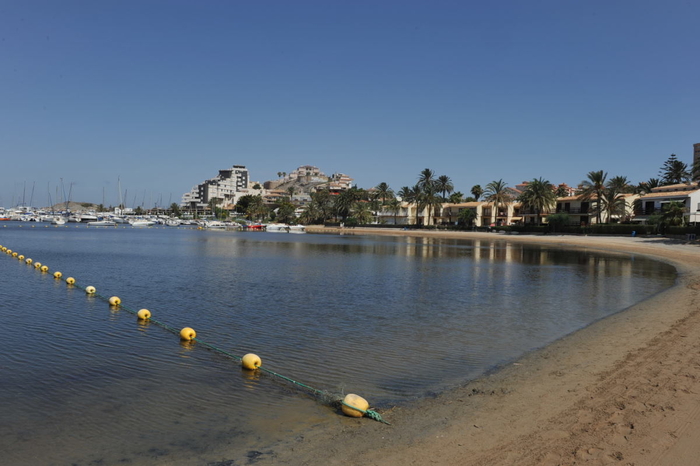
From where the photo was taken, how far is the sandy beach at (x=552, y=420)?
6.03 metres

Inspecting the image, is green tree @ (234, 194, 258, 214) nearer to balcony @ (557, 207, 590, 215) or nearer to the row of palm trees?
the row of palm trees

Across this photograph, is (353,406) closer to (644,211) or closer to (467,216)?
(644,211)

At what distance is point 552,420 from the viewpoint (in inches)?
283

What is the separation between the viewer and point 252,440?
6938 millimetres

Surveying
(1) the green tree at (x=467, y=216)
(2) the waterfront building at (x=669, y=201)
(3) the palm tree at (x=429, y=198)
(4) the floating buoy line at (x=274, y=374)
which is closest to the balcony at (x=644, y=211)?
(2) the waterfront building at (x=669, y=201)

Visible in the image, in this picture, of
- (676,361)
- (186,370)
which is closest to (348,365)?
(186,370)

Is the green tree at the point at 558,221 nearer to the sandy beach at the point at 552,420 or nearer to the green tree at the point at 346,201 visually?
the green tree at the point at 346,201

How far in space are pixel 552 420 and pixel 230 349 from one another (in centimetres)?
787

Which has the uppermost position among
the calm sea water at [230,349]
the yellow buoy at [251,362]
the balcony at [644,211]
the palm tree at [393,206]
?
the palm tree at [393,206]

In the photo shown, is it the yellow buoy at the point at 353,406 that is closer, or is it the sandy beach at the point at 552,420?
the sandy beach at the point at 552,420

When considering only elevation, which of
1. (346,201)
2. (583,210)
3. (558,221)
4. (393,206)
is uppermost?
(346,201)

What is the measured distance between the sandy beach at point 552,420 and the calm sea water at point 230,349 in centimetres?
74

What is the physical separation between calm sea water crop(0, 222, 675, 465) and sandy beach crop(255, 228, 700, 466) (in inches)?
29.3

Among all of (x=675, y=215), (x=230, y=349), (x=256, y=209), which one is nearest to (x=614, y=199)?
(x=675, y=215)
